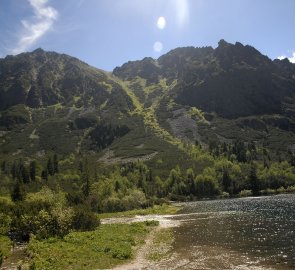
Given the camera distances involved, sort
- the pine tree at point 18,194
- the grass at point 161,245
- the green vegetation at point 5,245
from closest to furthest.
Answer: the grass at point 161,245
the green vegetation at point 5,245
the pine tree at point 18,194

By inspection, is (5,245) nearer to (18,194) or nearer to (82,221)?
(82,221)

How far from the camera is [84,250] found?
158 ft

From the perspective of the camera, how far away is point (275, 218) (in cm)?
8006

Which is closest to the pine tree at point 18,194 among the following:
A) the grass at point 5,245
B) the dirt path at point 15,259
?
the grass at point 5,245

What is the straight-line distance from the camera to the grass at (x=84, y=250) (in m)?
41.8

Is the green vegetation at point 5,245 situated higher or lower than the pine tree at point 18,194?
lower

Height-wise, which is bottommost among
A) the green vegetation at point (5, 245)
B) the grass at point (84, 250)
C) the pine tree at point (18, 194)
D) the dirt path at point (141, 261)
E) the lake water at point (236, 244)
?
the lake water at point (236, 244)

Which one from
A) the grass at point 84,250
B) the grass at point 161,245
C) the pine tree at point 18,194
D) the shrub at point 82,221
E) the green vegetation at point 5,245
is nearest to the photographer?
the grass at point 84,250

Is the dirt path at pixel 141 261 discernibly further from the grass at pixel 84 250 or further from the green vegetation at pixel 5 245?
the green vegetation at pixel 5 245

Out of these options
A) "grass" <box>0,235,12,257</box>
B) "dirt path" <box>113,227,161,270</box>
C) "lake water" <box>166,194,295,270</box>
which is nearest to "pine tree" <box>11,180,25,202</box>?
"grass" <box>0,235,12,257</box>

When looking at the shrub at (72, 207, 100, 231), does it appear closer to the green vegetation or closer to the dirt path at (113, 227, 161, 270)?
the green vegetation

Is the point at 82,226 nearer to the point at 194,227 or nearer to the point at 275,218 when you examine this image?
the point at 194,227

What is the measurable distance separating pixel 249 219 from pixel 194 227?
13947 millimetres

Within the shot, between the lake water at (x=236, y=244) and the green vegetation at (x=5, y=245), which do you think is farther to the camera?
the green vegetation at (x=5, y=245)
